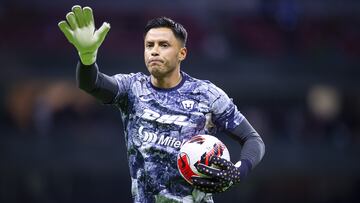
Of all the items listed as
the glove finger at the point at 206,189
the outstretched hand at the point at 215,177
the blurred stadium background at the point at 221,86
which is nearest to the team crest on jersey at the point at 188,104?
the outstretched hand at the point at 215,177

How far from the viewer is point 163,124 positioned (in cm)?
653

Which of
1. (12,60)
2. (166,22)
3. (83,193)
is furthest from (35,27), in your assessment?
(166,22)

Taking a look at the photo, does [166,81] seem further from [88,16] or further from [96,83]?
[88,16]

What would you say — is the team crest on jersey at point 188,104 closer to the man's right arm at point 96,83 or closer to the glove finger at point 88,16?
the man's right arm at point 96,83

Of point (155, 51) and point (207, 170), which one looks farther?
point (155, 51)

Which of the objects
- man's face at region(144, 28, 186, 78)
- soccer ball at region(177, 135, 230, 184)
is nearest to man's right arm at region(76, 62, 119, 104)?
man's face at region(144, 28, 186, 78)

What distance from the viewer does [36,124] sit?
64.7 ft

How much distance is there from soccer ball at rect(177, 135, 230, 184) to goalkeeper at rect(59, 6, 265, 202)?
126 mm

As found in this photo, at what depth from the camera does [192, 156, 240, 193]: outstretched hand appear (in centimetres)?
616

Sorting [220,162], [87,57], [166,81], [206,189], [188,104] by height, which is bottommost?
[206,189]

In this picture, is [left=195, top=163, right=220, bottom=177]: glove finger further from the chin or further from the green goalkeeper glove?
the green goalkeeper glove

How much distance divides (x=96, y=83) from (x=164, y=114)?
61cm

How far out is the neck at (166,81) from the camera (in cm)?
665

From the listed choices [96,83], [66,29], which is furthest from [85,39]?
[96,83]
